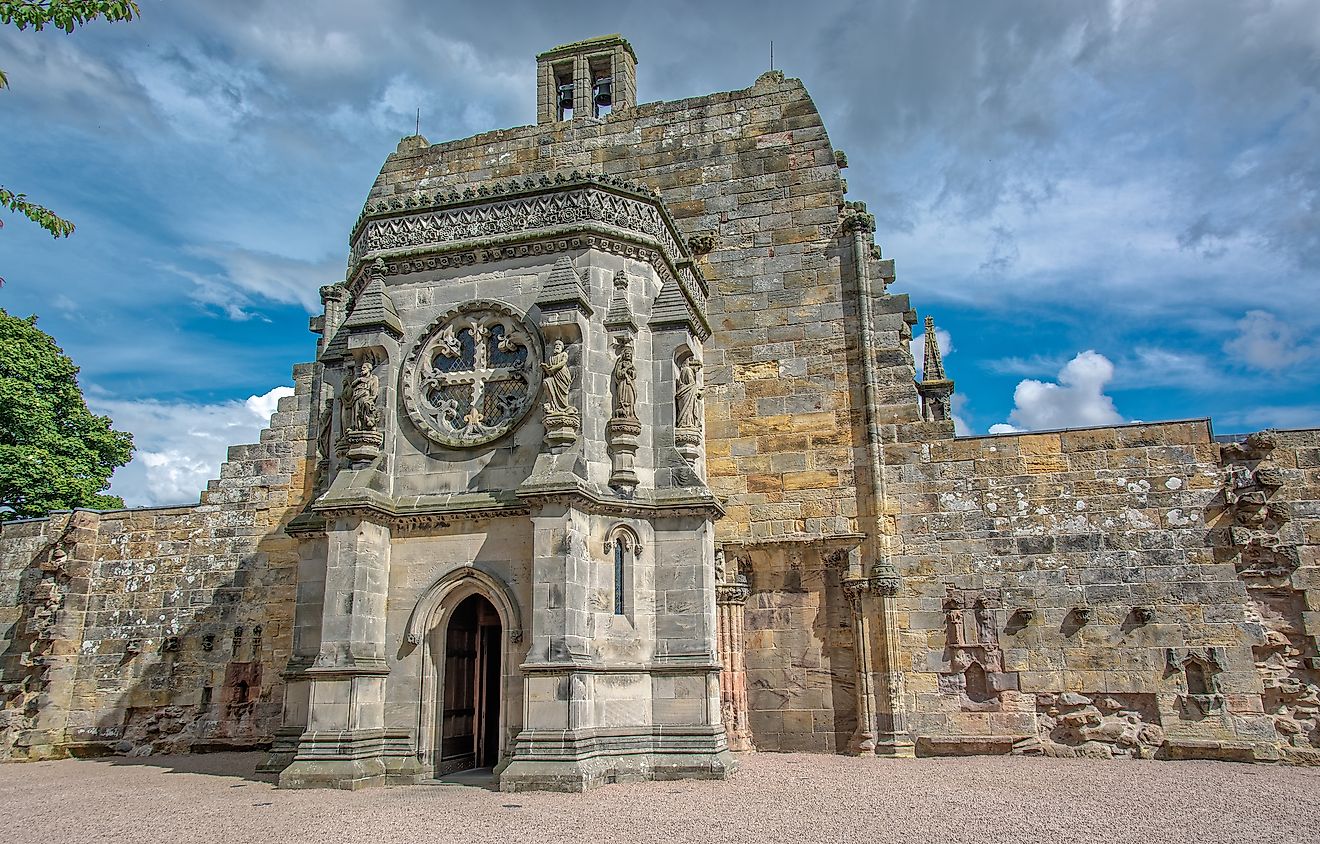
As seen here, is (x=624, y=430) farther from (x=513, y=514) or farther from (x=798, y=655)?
(x=798, y=655)

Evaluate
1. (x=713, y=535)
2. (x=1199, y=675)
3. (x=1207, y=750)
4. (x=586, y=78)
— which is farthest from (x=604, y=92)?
(x=1207, y=750)

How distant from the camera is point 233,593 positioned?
17.7 m

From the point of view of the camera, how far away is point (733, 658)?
1450 centimetres

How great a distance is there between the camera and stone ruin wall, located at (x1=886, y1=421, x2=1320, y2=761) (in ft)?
42.5

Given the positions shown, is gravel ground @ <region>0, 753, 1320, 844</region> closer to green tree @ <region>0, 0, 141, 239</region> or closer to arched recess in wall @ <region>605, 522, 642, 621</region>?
arched recess in wall @ <region>605, 522, 642, 621</region>

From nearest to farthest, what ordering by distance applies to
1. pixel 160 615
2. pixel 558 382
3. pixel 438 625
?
pixel 438 625 < pixel 558 382 < pixel 160 615

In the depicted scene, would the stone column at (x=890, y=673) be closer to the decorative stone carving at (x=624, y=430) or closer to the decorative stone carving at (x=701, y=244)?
the decorative stone carving at (x=624, y=430)

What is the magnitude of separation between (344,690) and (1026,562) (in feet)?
29.7

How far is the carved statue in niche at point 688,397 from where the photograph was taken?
13.1 metres

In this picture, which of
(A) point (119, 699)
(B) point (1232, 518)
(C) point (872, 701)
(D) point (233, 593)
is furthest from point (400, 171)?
(B) point (1232, 518)

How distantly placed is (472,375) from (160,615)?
8939 millimetres

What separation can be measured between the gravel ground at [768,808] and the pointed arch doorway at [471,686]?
1400 mm

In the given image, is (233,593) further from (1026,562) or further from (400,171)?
(1026,562)

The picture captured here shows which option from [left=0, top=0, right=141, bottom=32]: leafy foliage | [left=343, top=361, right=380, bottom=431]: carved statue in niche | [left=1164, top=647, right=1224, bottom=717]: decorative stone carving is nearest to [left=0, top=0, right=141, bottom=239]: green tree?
[left=0, top=0, right=141, bottom=32]: leafy foliage
